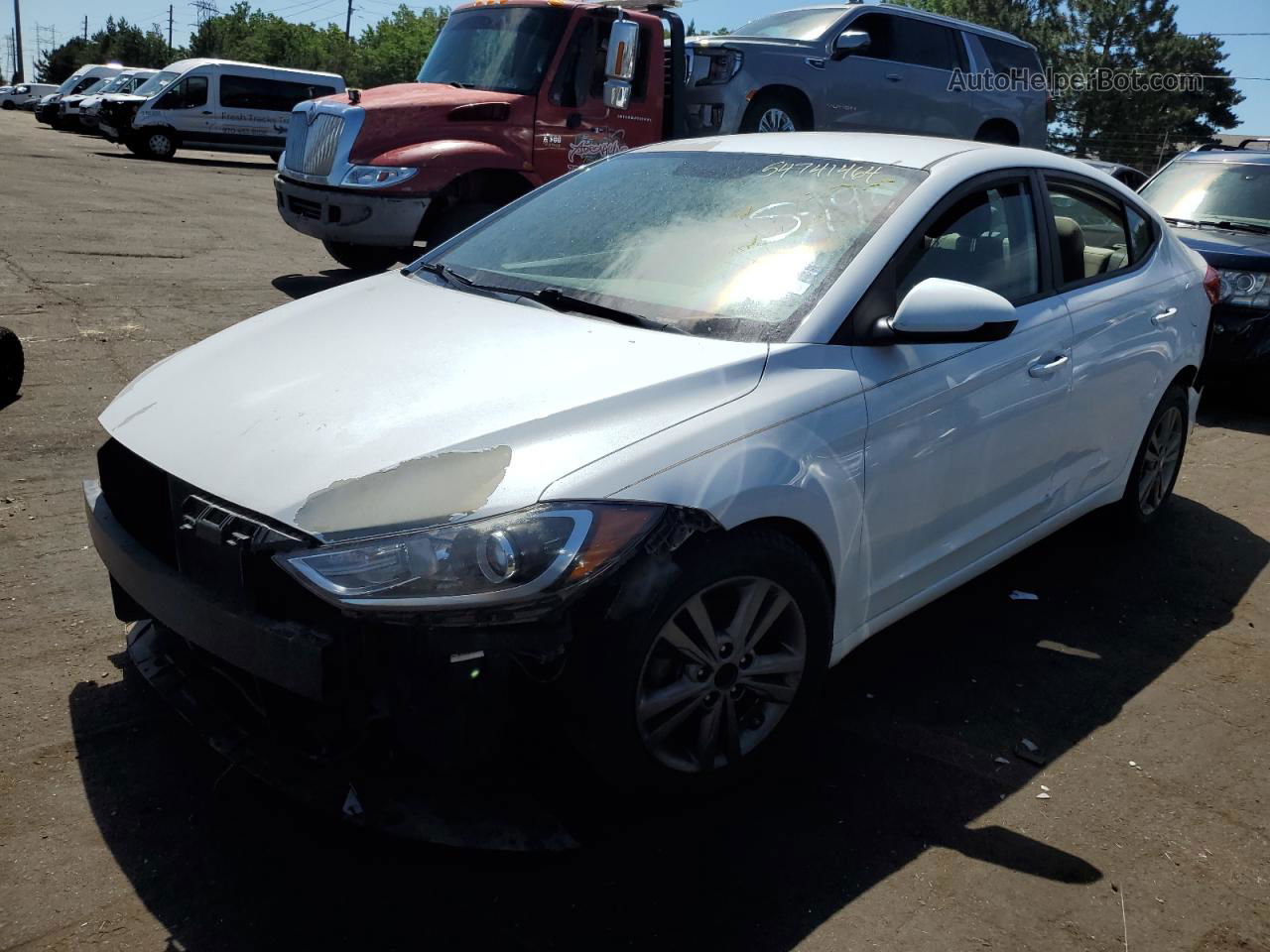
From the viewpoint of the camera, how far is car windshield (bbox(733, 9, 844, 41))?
11680 millimetres

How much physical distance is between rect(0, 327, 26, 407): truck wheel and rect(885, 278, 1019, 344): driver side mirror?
4.59m

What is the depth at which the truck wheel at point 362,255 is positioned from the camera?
970 centimetres

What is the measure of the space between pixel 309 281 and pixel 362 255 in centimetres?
53

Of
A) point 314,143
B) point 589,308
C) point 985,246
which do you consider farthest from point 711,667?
point 314,143

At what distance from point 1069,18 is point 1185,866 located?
7083 centimetres

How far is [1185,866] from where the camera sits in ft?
9.40

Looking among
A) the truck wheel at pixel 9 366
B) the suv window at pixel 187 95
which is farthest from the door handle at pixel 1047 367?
the suv window at pixel 187 95

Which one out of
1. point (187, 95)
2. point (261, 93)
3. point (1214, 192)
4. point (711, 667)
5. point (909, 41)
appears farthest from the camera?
point (261, 93)

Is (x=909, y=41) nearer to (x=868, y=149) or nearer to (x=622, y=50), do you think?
(x=622, y=50)

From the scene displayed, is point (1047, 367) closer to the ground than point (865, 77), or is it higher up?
closer to the ground

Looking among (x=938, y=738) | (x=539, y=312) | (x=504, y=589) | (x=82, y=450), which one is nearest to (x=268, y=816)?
(x=504, y=589)

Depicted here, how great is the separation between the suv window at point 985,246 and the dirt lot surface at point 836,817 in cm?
125

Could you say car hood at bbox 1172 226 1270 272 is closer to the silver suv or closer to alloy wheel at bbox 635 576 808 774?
the silver suv

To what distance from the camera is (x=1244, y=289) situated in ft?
24.5
